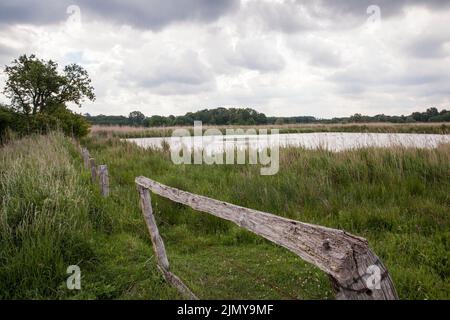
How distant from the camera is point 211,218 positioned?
22.3 feet

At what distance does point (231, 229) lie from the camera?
20.9ft

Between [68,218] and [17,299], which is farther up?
[68,218]

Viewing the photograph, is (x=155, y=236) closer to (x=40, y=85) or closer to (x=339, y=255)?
(x=339, y=255)

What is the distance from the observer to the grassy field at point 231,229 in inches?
157

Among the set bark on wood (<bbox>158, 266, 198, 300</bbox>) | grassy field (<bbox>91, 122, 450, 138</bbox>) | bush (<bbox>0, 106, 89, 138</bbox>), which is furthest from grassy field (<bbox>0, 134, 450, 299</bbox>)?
bush (<bbox>0, 106, 89, 138</bbox>)

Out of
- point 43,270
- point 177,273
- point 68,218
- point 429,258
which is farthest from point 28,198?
point 429,258

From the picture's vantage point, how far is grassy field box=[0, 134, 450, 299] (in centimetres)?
399

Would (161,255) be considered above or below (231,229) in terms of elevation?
above

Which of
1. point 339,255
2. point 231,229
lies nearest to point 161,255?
point 231,229

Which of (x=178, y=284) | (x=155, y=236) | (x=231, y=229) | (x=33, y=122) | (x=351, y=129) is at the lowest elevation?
(x=231, y=229)

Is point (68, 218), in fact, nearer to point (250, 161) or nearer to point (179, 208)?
point (179, 208)

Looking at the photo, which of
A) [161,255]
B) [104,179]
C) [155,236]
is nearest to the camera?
[161,255]
